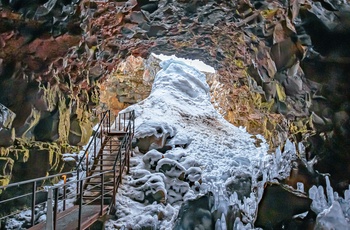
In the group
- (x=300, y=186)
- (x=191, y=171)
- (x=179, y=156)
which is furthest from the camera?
(x=179, y=156)

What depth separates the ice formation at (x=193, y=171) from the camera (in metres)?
6.04

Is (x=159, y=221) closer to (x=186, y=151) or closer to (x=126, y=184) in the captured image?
(x=126, y=184)

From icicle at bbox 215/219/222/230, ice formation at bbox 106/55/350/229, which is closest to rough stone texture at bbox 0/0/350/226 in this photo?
ice formation at bbox 106/55/350/229

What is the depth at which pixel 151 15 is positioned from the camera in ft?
22.2

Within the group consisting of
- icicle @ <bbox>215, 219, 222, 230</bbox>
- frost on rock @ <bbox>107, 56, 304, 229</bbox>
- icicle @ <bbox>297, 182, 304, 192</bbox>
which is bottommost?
icicle @ <bbox>215, 219, 222, 230</bbox>

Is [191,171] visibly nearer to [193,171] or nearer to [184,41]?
[193,171]

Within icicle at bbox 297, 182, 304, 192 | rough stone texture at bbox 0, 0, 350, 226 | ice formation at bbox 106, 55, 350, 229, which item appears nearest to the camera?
rough stone texture at bbox 0, 0, 350, 226

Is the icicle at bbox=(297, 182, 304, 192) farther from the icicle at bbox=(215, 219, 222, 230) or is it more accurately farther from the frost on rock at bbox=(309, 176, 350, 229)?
the icicle at bbox=(215, 219, 222, 230)

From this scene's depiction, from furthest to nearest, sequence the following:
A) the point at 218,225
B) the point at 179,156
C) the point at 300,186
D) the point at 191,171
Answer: the point at 179,156 → the point at 191,171 → the point at 218,225 → the point at 300,186

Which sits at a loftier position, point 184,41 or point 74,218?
point 184,41

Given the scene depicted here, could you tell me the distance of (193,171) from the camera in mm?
7547

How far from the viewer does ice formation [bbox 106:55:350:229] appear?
19.8ft

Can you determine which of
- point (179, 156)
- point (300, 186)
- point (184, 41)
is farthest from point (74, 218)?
point (184, 41)

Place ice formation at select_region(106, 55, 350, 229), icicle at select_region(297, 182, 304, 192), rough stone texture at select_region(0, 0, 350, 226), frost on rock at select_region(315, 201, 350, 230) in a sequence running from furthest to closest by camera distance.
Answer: ice formation at select_region(106, 55, 350, 229), icicle at select_region(297, 182, 304, 192), rough stone texture at select_region(0, 0, 350, 226), frost on rock at select_region(315, 201, 350, 230)
